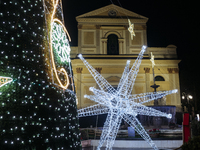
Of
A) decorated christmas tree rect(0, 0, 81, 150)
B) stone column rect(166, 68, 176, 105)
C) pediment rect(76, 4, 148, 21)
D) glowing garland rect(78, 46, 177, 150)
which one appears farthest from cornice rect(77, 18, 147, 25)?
decorated christmas tree rect(0, 0, 81, 150)

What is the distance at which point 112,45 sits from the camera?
35.5 m

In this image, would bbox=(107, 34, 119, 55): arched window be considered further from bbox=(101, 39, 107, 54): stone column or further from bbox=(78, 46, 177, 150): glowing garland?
bbox=(78, 46, 177, 150): glowing garland

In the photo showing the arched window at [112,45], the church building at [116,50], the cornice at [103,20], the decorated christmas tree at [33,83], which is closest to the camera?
the decorated christmas tree at [33,83]

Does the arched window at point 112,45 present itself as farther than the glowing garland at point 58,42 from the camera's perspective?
Yes

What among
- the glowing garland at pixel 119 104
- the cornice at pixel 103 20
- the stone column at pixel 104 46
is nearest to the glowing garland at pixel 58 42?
the glowing garland at pixel 119 104

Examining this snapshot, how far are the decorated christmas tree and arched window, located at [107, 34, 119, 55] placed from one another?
29.4 meters

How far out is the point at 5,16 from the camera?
187 inches

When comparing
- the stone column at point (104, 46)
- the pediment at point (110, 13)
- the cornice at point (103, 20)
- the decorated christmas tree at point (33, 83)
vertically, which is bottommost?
the decorated christmas tree at point (33, 83)

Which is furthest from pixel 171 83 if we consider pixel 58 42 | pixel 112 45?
pixel 58 42

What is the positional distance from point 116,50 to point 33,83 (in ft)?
102

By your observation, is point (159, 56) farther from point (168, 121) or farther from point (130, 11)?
point (168, 121)

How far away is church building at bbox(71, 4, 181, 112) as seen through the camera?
1314 inches

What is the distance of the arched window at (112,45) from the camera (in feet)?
116

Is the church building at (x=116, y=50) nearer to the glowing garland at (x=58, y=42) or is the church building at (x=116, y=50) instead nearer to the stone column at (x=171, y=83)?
the stone column at (x=171, y=83)
